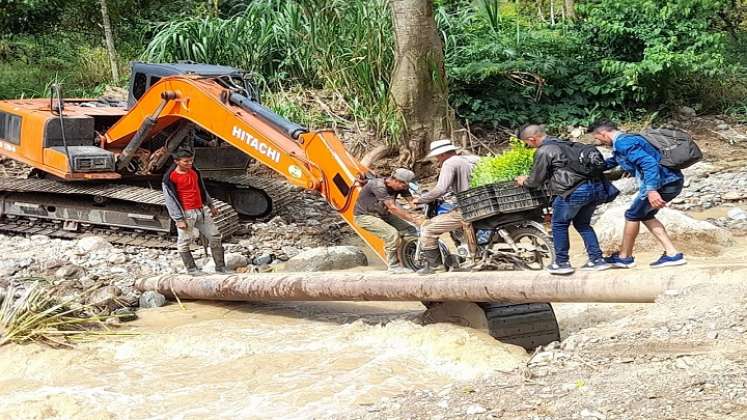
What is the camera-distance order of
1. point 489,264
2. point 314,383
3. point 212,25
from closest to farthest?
point 314,383 → point 489,264 → point 212,25

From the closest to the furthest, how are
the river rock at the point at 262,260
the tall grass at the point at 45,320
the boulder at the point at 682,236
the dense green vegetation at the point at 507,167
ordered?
1. the dense green vegetation at the point at 507,167
2. the tall grass at the point at 45,320
3. the boulder at the point at 682,236
4. the river rock at the point at 262,260

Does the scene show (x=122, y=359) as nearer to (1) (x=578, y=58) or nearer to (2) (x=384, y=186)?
(2) (x=384, y=186)

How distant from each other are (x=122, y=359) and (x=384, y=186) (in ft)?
8.92

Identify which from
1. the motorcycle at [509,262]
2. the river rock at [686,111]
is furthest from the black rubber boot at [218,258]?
the river rock at [686,111]

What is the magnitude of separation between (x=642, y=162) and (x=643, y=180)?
5.6 inches

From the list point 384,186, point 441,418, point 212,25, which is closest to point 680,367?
point 441,418

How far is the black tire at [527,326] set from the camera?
7742 millimetres

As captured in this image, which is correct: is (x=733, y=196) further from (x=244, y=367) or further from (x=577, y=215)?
(x=244, y=367)

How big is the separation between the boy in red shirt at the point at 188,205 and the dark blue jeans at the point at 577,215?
407 centimetres

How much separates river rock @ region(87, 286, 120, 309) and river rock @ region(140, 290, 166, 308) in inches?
11.9

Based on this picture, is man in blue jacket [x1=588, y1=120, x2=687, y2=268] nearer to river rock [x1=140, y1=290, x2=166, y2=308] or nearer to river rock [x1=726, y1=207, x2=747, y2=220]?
river rock [x1=140, y1=290, x2=166, y2=308]

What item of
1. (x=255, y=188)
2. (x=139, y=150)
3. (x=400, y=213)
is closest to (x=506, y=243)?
(x=400, y=213)

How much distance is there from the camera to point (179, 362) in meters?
8.07

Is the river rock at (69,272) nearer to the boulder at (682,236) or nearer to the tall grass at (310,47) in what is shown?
the boulder at (682,236)
